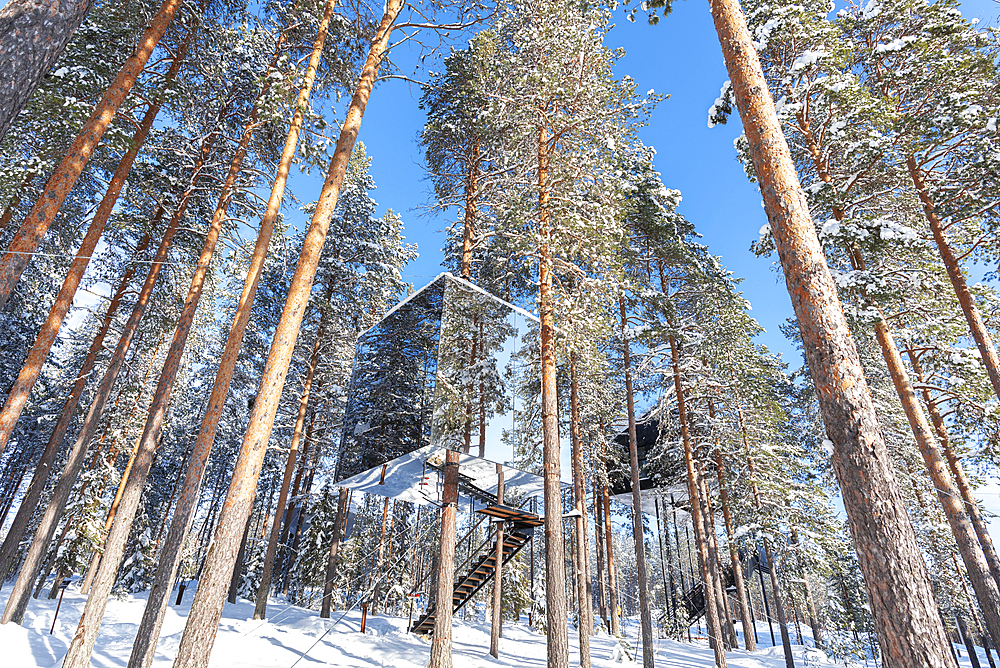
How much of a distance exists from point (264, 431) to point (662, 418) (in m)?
12.4

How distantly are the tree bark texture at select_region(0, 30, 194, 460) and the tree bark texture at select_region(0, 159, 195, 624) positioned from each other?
4.04 ft

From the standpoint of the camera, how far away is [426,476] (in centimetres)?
941

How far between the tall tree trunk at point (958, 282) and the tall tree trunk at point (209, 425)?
44.7 feet

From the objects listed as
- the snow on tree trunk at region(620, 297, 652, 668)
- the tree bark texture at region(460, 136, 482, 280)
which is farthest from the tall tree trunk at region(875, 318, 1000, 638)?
the tree bark texture at region(460, 136, 482, 280)

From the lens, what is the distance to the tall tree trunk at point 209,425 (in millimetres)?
6992

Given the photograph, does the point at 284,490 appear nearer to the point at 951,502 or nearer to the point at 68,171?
the point at 68,171

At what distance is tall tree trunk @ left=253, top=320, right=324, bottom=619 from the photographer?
13.7m

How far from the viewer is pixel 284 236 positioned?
38.4 ft

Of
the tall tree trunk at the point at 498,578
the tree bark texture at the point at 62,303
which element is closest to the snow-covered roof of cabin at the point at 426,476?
the tall tree trunk at the point at 498,578

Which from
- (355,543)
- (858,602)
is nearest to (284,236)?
(355,543)

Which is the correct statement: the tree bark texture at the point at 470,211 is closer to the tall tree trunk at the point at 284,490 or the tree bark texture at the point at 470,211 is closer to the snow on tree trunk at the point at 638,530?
the snow on tree trunk at the point at 638,530

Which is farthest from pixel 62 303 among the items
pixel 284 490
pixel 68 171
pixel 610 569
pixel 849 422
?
pixel 610 569

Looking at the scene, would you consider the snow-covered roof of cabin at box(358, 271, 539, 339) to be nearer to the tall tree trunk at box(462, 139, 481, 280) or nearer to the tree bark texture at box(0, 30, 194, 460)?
the tall tree trunk at box(462, 139, 481, 280)

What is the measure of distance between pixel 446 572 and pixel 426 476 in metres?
1.93
